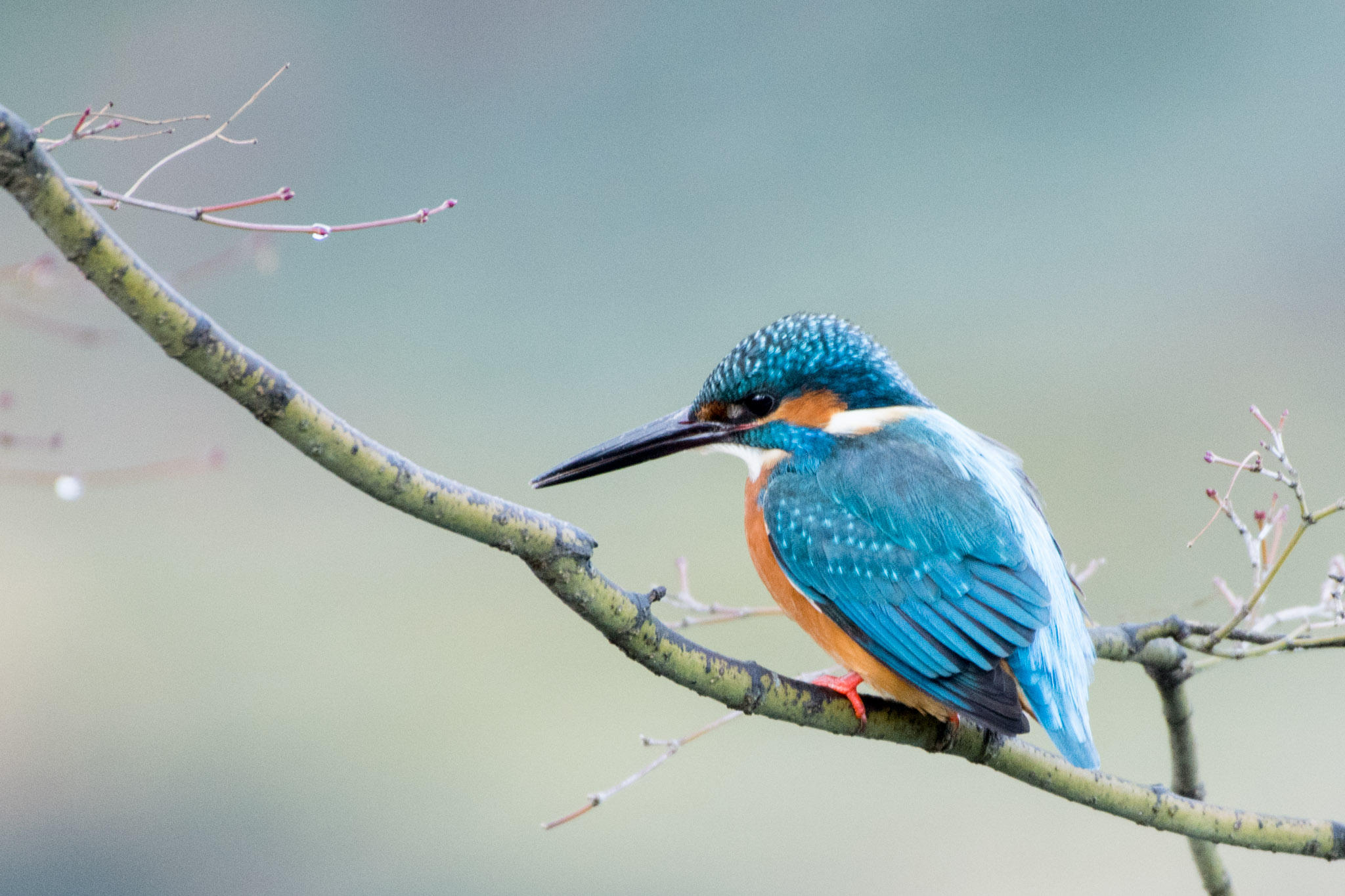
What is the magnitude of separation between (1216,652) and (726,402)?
0.60m

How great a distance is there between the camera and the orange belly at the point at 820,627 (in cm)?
131

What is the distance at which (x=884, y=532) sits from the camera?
1.34 metres

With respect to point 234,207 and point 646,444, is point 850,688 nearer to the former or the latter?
point 646,444

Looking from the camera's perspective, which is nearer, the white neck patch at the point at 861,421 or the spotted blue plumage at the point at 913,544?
the spotted blue plumage at the point at 913,544

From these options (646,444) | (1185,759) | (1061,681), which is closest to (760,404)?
(646,444)

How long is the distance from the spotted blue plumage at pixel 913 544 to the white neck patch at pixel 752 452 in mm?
13

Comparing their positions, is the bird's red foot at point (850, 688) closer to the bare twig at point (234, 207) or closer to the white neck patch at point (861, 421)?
the white neck patch at point (861, 421)

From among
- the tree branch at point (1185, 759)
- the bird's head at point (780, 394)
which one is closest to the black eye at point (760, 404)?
the bird's head at point (780, 394)

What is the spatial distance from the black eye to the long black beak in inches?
1.2

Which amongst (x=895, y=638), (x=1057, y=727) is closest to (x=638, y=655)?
(x=895, y=638)

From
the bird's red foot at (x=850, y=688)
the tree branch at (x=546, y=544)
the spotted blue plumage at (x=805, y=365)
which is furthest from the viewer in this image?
the spotted blue plumage at (x=805, y=365)

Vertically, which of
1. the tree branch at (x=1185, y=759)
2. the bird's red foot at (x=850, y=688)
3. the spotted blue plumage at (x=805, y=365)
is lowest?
the tree branch at (x=1185, y=759)

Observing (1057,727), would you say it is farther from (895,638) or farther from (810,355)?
(810,355)

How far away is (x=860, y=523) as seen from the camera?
1346 millimetres
